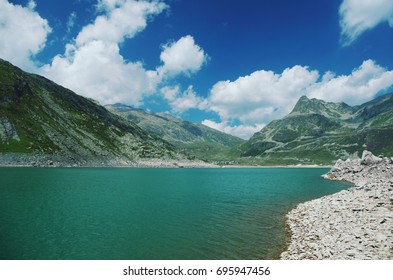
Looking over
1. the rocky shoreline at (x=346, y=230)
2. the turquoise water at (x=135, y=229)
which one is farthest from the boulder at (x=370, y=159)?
the rocky shoreline at (x=346, y=230)

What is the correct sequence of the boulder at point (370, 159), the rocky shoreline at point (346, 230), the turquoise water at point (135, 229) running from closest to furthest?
the rocky shoreline at point (346, 230)
the turquoise water at point (135, 229)
the boulder at point (370, 159)

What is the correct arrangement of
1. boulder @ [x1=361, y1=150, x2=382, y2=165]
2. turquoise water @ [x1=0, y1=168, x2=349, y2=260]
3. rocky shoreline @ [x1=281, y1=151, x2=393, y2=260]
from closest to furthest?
1. rocky shoreline @ [x1=281, y1=151, x2=393, y2=260]
2. turquoise water @ [x1=0, y1=168, x2=349, y2=260]
3. boulder @ [x1=361, y1=150, x2=382, y2=165]

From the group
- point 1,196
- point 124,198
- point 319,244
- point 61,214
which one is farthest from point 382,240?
point 1,196

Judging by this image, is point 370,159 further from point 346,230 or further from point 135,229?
point 135,229

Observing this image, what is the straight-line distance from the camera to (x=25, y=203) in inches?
2048

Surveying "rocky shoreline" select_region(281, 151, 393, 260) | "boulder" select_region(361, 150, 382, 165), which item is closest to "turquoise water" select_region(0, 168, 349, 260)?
"rocky shoreline" select_region(281, 151, 393, 260)

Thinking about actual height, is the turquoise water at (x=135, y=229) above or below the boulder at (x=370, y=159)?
below

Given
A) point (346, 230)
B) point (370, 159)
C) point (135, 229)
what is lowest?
point (135, 229)

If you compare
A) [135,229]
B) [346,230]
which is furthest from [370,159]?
[135,229]

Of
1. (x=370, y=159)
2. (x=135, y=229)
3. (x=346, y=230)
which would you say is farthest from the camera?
(x=370, y=159)

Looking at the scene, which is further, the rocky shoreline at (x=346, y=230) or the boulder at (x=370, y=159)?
the boulder at (x=370, y=159)

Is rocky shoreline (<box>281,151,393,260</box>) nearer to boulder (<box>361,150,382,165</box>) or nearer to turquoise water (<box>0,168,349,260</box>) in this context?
turquoise water (<box>0,168,349,260</box>)

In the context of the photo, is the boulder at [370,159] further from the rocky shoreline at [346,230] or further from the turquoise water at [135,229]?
the rocky shoreline at [346,230]

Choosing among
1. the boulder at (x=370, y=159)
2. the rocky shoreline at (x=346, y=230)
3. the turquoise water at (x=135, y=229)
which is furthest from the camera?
the boulder at (x=370, y=159)
